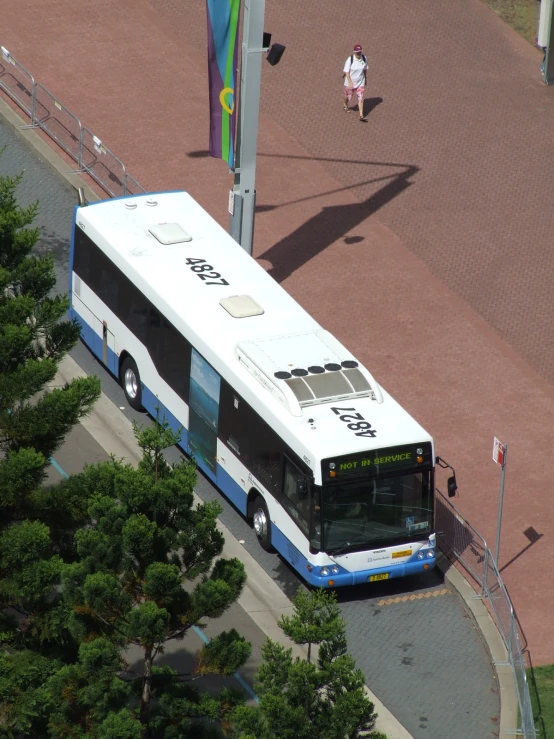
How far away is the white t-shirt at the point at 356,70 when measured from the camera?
3597 cm

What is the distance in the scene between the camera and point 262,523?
23.5 meters

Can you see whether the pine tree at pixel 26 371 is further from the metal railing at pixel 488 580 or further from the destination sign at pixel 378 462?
the metal railing at pixel 488 580

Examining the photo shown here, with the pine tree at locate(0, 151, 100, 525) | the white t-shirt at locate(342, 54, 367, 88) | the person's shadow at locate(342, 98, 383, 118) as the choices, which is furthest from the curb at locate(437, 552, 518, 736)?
the person's shadow at locate(342, 98, 383, 118)

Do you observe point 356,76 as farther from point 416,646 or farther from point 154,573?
point 154,573

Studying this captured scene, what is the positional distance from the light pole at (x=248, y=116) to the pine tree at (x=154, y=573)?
12.0m

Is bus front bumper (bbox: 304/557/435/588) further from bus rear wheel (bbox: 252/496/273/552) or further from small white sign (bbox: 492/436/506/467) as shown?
small white sign (bbox: 492/436/506/467)

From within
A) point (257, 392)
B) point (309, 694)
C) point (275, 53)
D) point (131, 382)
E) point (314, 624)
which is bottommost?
point (131, 382)

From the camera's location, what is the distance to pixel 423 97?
38.0 m

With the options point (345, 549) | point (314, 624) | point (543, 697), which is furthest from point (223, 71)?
point (314, 624)

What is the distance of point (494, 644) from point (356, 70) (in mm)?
17573

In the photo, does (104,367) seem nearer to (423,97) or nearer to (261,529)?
(261,529)

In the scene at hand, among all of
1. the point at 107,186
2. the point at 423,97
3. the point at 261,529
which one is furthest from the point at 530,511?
the point at 423,97

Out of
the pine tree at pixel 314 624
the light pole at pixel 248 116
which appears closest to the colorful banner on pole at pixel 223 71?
the light pole at pixel 248 116

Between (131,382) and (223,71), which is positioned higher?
(223,71)
